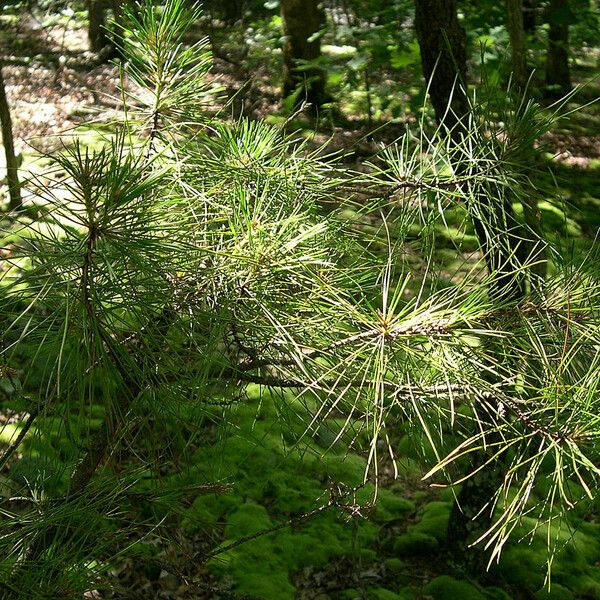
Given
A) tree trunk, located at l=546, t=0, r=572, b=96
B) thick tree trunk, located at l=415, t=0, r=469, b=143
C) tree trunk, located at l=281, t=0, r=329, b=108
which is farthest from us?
tree trunk, located at l=546, t=0, r=572, b=96

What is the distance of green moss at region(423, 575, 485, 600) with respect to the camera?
290 cm

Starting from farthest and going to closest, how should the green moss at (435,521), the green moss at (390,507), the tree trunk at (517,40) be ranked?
the green moss at (390,507), the green moss at (435,521), the tree trunk at (517,40)

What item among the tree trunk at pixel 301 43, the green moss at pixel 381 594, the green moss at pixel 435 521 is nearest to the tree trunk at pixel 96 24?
the tree trunk at pixel 301 43

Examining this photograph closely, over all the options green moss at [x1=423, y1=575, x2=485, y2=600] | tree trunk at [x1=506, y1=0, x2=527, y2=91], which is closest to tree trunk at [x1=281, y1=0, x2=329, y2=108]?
tree trunk at [x1=506, y1=0, x2=527, y2=91]

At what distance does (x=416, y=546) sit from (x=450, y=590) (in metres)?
0.27

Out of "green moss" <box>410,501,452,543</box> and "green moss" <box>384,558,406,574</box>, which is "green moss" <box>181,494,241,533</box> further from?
"green moss" <box>410,501,452,543</box>

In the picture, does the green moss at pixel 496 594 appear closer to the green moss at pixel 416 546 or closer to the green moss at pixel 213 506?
the green moss at pixel 416 546

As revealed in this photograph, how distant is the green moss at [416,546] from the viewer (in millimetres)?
3164

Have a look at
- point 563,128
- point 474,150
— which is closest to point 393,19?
point 563,128

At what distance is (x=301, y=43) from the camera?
639 cm

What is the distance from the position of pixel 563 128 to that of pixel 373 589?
213 inches

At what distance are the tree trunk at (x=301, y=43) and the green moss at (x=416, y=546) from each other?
409 centimetres

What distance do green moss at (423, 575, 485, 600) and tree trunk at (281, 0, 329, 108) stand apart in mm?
4317

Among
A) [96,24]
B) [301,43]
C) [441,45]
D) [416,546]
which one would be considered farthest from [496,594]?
[96,24]
